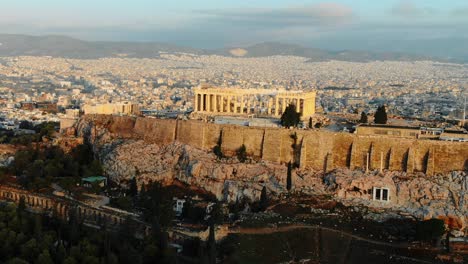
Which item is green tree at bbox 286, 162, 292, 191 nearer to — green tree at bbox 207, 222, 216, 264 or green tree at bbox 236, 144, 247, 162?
green tree at bbox 236, 144, 247, 162

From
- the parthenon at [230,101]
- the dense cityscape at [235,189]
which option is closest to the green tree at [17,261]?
the dense cityscape at [235,189]

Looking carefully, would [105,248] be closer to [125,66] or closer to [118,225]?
[118,225]

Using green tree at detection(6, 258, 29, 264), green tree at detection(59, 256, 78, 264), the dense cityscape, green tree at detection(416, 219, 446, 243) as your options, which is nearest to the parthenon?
the dense cityscape

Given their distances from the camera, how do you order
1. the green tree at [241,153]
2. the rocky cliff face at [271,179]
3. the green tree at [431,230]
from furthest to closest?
the green tree at [241,153], the rocky cliff face at [271,179], the green tree at [431,230]

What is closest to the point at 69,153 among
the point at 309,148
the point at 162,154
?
the point at 162,154

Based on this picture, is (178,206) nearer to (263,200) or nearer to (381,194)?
(263,200)

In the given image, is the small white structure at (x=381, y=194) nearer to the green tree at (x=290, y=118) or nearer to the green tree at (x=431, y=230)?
the green tree at (x=431, y=230)

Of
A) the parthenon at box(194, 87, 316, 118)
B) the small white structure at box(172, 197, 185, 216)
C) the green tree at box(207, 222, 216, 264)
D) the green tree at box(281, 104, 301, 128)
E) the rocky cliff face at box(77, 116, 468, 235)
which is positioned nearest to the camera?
the green tree at box(207, 222, 216, 264)
